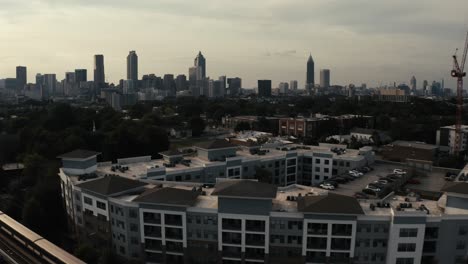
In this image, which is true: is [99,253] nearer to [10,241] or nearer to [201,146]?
[10,241]

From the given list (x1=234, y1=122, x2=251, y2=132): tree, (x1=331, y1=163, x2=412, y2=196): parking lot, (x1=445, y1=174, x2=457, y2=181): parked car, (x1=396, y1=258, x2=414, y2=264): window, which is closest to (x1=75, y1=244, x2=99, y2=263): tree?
(x1=396, y1=258, x2=414, y2=264): window

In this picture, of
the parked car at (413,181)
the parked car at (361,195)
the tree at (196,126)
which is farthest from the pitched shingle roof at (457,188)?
the tree at (196,126)

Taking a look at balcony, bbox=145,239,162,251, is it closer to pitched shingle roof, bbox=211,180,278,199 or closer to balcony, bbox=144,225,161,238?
balcony, bbox=144,225,161,238

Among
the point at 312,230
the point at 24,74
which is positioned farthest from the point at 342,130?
the point at 24,74

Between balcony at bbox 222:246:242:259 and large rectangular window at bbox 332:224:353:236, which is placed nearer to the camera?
large rectangular window at bbox 332:224:353:236

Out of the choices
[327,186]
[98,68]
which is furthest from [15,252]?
[98,68]
